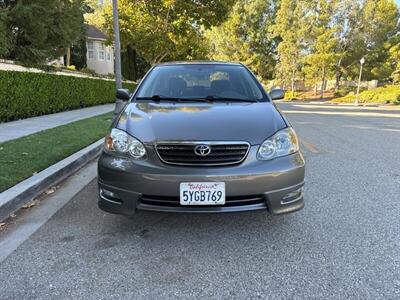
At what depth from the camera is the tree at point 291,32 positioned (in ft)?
131

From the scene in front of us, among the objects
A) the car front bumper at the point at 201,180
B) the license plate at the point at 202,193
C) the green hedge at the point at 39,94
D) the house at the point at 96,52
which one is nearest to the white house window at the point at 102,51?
the house at the point at 96,52

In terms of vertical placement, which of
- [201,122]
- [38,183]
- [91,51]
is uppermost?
[91,51]

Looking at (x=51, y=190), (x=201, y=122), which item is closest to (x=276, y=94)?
(x=201, y=122)

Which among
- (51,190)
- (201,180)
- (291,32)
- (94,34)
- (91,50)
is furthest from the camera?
(291,32)

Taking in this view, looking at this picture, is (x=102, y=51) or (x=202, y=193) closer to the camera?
(x=202, y=193)

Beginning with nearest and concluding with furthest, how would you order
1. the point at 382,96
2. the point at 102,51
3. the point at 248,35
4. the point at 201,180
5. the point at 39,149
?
1. the point at 201,180
2. the point at 39,149
3. the point at 382,96
4. the point at 102,51
5. the point at 248,35

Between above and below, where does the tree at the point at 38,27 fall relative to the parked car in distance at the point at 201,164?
above

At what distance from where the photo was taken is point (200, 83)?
439cm

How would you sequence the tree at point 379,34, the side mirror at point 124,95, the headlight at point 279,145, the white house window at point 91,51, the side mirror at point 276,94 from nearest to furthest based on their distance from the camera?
the headlight at point 279,145 → the side mirror at point 124,95 → the side mirror at point 276,94 → the white house window at point 91,51 → the tree at point 379,34

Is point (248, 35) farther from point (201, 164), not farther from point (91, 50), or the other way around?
point (201, 164)

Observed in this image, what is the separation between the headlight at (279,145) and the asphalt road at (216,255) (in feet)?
2.49

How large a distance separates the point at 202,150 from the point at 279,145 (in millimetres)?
689

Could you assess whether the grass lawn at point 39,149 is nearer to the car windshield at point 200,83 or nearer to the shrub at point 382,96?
the car windshield at point 200,83

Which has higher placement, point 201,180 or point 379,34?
point 379,34
